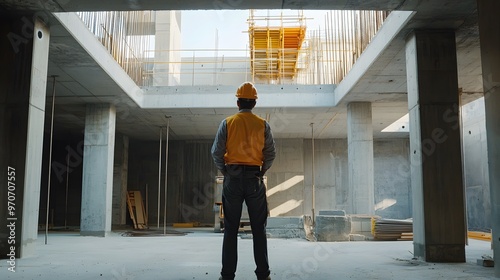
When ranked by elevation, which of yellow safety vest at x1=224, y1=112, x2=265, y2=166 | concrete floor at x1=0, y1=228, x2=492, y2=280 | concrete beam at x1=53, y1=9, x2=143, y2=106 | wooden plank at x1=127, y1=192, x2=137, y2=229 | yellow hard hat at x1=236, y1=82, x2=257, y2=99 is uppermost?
concrete beam at x1=53, y1=9, x2=143, y2=106

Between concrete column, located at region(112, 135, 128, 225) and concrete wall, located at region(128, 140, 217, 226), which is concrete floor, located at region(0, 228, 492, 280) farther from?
concrete wall, located at region(128, 140, 217, 226)

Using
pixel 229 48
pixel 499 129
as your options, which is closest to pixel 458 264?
pixel 499 129

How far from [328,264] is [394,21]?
17.9ft

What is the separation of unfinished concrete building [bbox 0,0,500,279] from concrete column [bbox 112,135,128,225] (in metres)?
0.12

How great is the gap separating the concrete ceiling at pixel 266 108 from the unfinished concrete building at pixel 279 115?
0.05 meters

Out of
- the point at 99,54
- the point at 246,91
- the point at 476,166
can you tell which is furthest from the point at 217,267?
the point at 476,166

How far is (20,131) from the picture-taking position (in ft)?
29.0

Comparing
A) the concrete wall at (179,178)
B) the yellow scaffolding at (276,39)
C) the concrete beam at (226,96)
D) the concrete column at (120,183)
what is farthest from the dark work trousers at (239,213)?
the concrete wall at (179,178)

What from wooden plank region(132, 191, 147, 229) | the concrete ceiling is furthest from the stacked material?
wooden plank region(132, 191, 147, 229)

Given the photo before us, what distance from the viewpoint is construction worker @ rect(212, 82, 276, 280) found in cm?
480

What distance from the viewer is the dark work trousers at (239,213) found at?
15.7 feet

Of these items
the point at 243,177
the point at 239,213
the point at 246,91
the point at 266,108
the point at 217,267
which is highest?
the point at 266,108

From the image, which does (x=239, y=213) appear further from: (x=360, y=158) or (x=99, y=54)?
(x=360, y=158)

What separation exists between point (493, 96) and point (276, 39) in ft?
57.7
